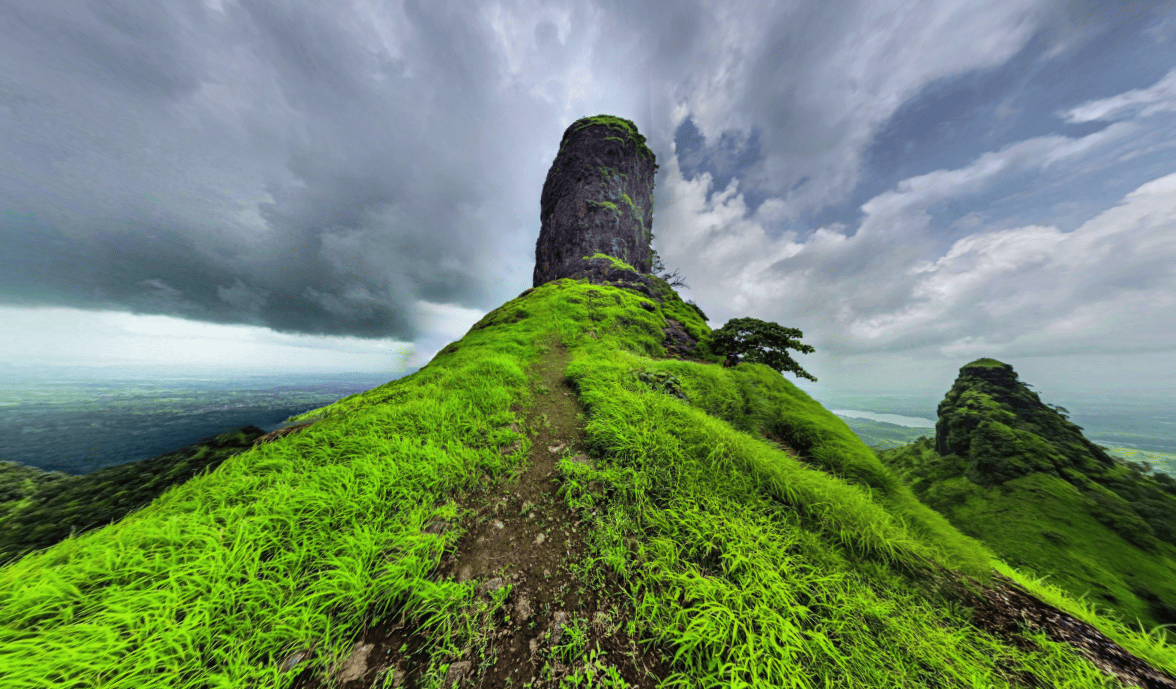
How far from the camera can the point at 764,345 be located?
39.7 ft

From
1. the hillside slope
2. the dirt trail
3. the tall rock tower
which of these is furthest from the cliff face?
the tall rock tower

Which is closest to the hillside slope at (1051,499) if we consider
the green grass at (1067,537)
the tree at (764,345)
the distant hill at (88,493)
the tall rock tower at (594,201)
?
the green grass at (1067,537)

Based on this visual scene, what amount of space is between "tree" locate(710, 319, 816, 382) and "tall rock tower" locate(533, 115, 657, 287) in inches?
490

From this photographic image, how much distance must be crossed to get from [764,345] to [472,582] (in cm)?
1240

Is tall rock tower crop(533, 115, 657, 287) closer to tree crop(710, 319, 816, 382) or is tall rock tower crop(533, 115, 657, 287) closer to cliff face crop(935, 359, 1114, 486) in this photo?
tree crop(710, 319, 816, 382)

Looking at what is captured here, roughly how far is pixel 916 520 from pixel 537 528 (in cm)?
481

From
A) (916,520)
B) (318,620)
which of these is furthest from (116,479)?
(916,520)

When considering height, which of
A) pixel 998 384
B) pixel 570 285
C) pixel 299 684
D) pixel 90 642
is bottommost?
pixel 299 684

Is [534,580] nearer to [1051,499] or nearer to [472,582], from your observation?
[472,582]

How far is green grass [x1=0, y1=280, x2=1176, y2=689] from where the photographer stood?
6.83ft

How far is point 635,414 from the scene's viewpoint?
5418 millimetres

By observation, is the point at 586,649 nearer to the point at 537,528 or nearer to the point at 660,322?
the point at 537,528

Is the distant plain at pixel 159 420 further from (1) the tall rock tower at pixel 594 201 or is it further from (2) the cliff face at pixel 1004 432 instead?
(1) the tall rock tower at pixel 594 201

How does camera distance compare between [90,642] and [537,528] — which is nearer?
[90,642]
